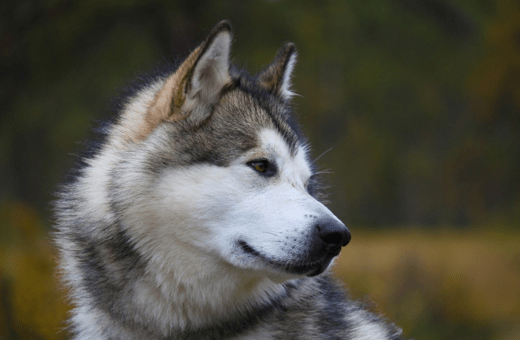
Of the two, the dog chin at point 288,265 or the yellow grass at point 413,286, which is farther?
the yellow grass at point 413,286

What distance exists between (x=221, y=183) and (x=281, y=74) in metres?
1.24

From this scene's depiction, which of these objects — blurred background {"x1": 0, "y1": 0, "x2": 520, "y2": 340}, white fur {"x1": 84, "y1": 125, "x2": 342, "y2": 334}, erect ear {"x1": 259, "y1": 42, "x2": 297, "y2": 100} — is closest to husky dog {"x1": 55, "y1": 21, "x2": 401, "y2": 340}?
white fur {"x1": 84, "y1": 125, "x2": 342, "y2": 334}

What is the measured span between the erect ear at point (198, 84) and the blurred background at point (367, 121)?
0.79 meters

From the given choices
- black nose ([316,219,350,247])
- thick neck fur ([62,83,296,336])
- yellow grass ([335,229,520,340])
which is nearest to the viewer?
black nose ([316,219,350,247])

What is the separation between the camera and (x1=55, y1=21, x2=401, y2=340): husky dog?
9.02ft

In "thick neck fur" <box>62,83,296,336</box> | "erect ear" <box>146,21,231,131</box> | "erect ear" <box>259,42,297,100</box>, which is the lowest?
"thick neck fur" <box>62,83,296,336</box>

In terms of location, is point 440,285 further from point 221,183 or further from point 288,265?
point 221,183

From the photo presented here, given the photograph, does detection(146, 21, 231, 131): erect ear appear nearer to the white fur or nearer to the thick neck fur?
the white fur

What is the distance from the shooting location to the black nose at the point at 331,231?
2.65 metres

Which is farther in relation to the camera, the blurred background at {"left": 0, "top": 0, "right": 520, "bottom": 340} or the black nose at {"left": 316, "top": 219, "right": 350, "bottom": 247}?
the blurred background at {"left": 0, "top": 0, "right": 520, "bottom": 340}

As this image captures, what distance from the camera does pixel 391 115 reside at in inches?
756

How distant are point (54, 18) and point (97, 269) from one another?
667 centimetres

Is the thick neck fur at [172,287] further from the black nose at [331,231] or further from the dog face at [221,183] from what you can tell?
the black nose at [331,231]

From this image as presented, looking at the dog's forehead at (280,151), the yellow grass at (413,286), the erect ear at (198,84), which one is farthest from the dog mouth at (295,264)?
the yellow grass at (413,286)
